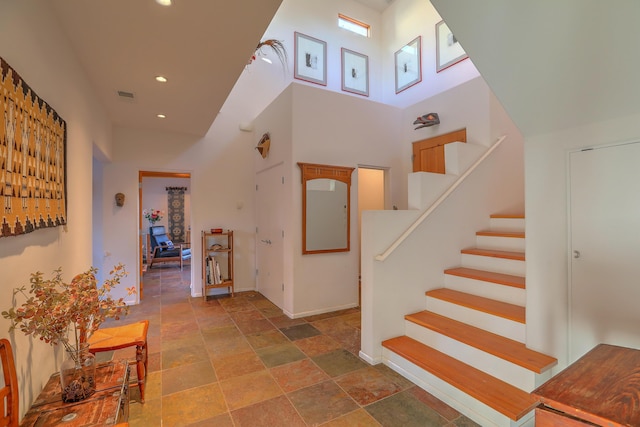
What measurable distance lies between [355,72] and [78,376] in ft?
20.2

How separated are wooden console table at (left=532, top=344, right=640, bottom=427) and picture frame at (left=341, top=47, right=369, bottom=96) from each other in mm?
5724

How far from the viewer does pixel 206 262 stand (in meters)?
4.70

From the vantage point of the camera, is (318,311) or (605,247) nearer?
(605,247)

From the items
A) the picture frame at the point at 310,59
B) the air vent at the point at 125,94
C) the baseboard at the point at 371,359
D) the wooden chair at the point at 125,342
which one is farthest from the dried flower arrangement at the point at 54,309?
the picture frame at the point at 310,59

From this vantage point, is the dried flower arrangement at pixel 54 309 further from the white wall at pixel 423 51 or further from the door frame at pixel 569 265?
the white wall at pixel 423 51

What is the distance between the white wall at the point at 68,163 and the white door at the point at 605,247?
9.97ft

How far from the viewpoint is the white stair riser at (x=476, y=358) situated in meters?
1.93

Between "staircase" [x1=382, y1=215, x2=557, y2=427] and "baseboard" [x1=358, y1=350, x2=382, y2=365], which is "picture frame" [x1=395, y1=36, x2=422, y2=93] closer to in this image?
"staircase" [x1=382, y1=215, x2=557, y2=427]

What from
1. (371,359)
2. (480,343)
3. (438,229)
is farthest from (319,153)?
(480,343)

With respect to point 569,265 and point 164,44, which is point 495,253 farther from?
point 164,44

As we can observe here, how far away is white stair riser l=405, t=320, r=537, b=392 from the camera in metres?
1.93

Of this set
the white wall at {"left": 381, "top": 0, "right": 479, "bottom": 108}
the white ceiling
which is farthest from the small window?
the white ceiling

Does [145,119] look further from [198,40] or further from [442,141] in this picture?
[442,141]

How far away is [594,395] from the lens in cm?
90
